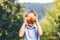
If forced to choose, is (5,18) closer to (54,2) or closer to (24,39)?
(24,39)

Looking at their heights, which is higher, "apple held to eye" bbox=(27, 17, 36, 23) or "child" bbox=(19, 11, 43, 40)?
"apple held to eye" bbox=(27, 17, 36, 23)

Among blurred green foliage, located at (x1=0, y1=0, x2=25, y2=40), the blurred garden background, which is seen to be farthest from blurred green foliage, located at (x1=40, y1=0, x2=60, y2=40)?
blurred green foliage, located at (x1=0, y1=0, x2=25, y2=40)

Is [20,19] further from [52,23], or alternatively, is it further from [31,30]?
[52,23]

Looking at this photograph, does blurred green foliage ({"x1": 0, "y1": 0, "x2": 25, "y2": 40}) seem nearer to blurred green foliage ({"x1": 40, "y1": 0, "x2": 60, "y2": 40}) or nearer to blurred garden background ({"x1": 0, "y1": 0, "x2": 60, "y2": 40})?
blurred garden background ({"x1": 0, "y1": 0, "x2": 60, "y2": 40})

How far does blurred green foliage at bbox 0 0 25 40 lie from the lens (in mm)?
688

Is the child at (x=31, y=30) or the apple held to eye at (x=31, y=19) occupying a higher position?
the apple held to eye at (x=31, y=19)

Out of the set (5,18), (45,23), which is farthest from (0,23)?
(45,23)

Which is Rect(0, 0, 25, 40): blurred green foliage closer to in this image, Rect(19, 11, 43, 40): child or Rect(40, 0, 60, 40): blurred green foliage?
Rect(19, 11, 43, 40): child

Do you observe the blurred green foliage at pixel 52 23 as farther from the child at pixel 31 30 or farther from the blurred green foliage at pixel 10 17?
the blurred green foliage at pixel 10 17

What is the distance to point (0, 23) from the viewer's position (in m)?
0.69

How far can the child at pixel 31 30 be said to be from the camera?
0.68 metres

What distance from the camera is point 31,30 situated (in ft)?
2.24

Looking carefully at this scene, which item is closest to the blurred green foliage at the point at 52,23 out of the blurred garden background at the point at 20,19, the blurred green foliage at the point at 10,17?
the blurred garden background at the point at 20,19

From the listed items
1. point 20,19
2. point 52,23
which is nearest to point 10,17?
point 20,19
